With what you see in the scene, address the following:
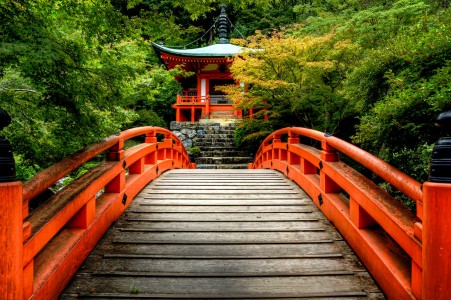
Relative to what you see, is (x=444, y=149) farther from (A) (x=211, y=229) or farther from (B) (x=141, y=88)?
(B) (x=141, y=88)

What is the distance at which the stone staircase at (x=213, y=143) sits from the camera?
41.8 feet

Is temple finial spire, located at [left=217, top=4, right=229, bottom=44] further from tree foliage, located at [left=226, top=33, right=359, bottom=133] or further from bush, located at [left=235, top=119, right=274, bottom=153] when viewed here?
tree foliage, located at [left=226, top=33, right=359, bottom=133]

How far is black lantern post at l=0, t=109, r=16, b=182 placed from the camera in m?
1.37

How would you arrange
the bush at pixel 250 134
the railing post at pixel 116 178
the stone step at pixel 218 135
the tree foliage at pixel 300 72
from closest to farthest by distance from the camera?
the railing post at pixel 116 178 → the tree foliage at pixel 300 72 → the bush at pixel 250 134 → the stone step at pixel 218 135

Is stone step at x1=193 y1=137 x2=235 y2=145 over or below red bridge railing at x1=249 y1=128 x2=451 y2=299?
over

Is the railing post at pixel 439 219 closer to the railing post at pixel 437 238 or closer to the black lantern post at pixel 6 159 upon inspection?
the railing post at pixel 437 238

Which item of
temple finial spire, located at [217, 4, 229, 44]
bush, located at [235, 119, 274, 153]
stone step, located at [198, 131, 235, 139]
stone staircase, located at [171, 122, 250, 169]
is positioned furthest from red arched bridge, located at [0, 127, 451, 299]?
temple finial spire, located at [217, 4, 229, 44]

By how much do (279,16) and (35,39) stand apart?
84.5 feet

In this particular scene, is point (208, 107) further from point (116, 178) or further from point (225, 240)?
point (225, 240)

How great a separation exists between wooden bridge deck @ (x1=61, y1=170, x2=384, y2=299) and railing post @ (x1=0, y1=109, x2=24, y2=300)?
622 millimetres

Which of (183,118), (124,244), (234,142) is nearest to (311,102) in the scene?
(234,142)

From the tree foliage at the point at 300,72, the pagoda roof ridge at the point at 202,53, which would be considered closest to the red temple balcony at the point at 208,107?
the pagoda roof ridge at the point at 202,53

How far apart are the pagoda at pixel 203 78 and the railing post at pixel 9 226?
47.2ft

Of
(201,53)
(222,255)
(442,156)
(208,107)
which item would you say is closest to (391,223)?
(442,156)
